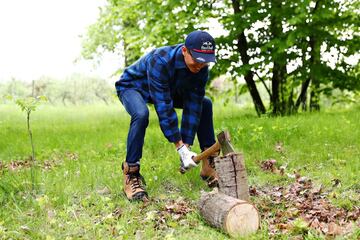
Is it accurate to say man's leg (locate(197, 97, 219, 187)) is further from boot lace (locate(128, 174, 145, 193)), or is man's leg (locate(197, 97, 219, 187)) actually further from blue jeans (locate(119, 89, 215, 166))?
boot lace (locate(128, 174, 145, 193))

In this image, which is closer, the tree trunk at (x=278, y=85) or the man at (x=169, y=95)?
the man at (x=169, y=95)

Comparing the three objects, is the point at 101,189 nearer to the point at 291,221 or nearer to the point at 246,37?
the point at 291,221

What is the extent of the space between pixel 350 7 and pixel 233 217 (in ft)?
24.9

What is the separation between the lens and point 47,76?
109ft

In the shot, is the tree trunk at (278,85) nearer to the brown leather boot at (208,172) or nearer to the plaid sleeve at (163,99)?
the brown leather boot at (208,172)

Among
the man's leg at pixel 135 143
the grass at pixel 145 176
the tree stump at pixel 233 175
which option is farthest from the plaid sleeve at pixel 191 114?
the tree stump at pixel 233 175

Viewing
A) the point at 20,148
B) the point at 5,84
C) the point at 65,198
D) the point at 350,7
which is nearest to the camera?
the point at 65,198

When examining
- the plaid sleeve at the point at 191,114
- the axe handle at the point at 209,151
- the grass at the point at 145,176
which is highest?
the plaid sleeve at the point at 191,114

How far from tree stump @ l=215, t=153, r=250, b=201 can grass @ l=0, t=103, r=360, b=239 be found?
0.36 metres

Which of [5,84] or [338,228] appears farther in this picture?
[5,84]

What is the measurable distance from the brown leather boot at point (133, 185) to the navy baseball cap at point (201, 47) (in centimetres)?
131

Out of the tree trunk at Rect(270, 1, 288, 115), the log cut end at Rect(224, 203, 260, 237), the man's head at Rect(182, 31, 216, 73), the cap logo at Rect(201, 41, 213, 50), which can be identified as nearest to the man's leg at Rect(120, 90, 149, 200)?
the man's head at Rect(182, 31, 216, 73)

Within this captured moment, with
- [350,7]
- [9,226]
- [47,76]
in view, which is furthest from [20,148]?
[47,76]

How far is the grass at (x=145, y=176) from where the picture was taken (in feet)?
13.2
